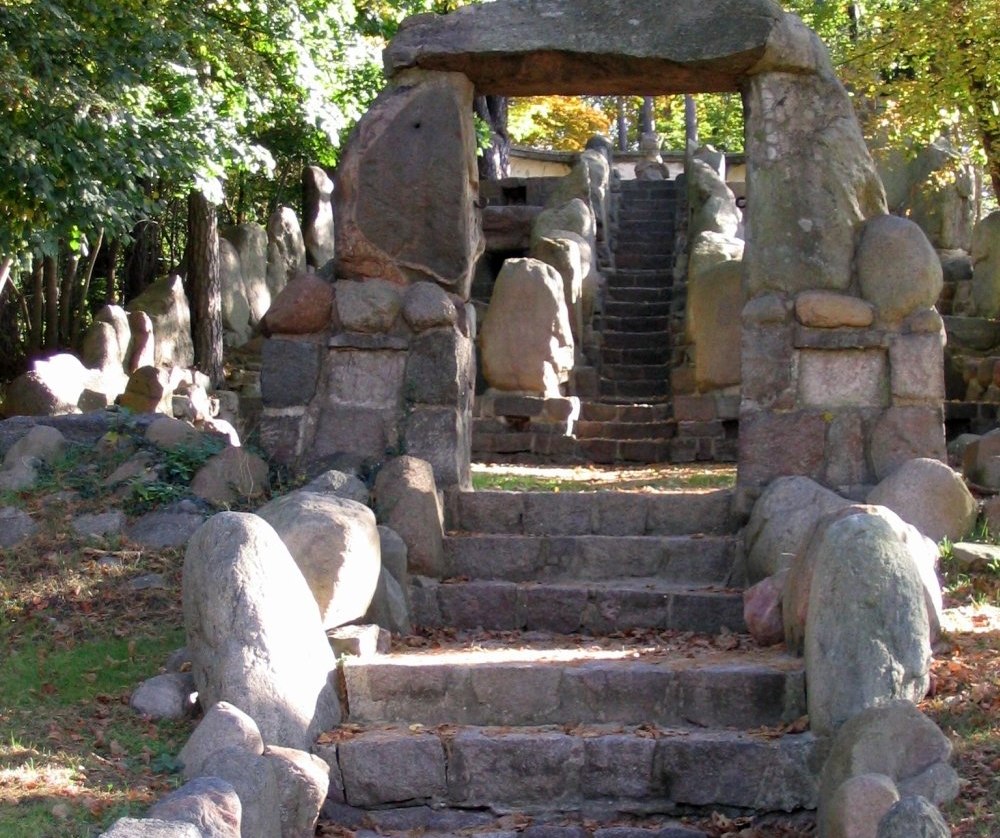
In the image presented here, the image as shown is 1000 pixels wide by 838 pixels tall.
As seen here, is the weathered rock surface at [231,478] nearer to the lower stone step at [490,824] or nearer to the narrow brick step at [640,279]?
the lower stone step at [490,824]

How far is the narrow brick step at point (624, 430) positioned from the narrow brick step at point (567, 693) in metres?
6.61

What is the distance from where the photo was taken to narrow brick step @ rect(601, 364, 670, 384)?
1468cm

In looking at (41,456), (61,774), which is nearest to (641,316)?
(41,456)

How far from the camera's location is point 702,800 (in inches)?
198

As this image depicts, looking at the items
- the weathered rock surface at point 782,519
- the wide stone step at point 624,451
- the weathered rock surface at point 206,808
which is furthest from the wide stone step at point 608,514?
the wide stone step at point 624,451

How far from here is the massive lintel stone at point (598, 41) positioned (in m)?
7.25

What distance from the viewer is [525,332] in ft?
40.4

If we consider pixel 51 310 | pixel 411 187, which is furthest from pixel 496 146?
pixel 411 187

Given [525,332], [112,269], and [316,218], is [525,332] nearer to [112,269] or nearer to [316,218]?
[112,269]

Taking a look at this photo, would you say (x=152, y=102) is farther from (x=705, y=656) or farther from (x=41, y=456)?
(x=705, y=656)

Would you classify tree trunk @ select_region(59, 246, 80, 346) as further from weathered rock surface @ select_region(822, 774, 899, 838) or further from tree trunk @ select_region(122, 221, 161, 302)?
weathered rock surface @ select_region(822, 774, 899, 838)

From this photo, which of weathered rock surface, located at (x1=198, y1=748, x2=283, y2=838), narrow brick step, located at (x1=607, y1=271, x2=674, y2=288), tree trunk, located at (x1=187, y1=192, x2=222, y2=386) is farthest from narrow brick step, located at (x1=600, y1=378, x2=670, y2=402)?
weathered rock surface, located at (x1=198, y1=748, x2=283, y2=838)

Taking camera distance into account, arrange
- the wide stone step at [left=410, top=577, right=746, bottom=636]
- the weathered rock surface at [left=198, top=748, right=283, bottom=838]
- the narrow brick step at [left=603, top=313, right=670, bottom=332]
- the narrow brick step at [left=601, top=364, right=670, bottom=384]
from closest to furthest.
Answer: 1. the weathered rock surface at [left=198, top=748, right=283, bottom=838]
2. the wide stone step at [left=410, top=577, right=746, bottom=636]
3. the narrow brick step at [left=601, top=364, right=670, bottom=384]
4. the narrow brick step at [left=603, top=313, right=670, bottom=332]

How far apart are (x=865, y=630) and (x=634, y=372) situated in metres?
9.92
